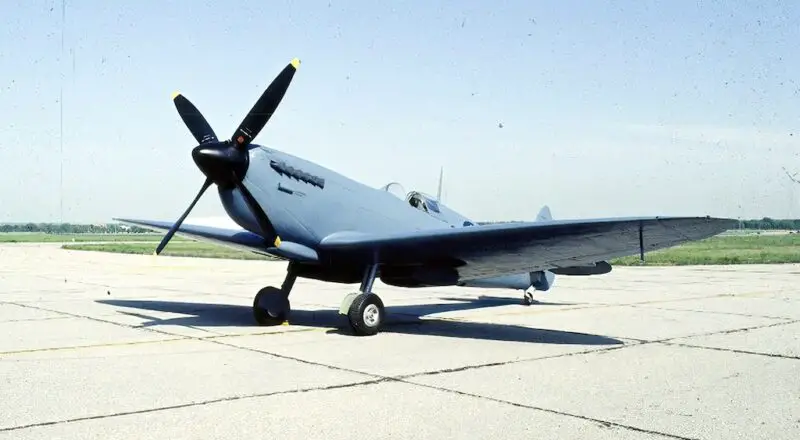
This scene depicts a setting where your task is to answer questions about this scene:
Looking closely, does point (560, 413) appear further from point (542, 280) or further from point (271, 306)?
point (542, 280)

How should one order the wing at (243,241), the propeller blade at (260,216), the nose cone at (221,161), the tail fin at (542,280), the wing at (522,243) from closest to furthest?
1. the wing at (522,243)
2. the nose cone at (221,161)
3. the propeller blade at (260,216)
4. the wing at (243,241)
5. the tail fin at (542,280)

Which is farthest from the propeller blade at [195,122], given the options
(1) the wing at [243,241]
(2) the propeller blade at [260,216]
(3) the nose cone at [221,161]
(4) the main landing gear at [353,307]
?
(4) the main landing gear at [353,307]

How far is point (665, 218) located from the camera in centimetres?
829

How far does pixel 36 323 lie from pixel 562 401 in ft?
28.7

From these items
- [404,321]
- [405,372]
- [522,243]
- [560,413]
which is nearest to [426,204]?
[404,321]

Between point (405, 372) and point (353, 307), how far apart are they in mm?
2967

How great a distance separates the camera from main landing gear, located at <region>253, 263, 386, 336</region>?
33.2 feet

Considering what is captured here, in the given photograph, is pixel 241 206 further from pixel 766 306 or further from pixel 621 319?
pixel 766 306

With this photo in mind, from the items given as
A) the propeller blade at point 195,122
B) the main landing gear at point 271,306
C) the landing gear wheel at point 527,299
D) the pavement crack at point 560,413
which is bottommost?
the pavement crack at point 560,413

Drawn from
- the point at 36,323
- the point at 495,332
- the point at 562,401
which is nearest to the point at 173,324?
the point at 36,323

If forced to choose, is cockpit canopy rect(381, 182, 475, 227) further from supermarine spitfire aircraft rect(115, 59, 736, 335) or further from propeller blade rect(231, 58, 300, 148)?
propeller blade rect(231, 58, 300, 148)

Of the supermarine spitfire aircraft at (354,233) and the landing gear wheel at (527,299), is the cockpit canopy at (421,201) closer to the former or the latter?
the supermarine spitfire aircraft at (354,233)

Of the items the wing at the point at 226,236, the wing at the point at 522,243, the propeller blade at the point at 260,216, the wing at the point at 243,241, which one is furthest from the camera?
the wing at the point at 226,236

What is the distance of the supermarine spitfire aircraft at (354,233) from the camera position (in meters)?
9.23
